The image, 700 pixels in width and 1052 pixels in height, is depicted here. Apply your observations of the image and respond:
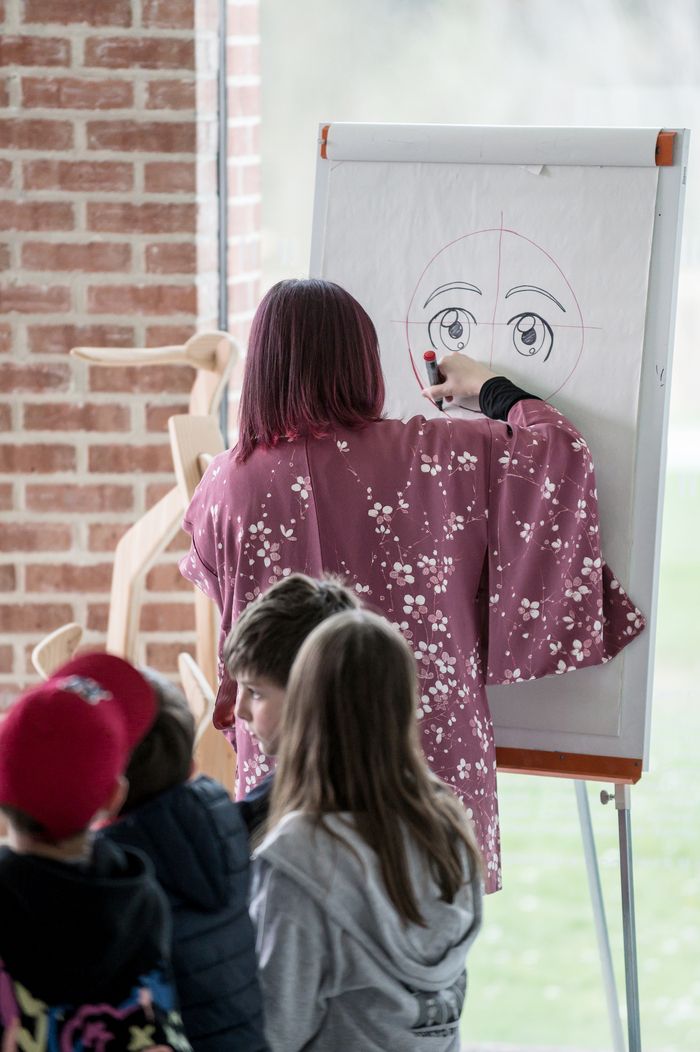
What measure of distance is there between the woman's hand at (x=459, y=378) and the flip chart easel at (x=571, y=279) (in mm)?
31

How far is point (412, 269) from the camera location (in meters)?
2.03

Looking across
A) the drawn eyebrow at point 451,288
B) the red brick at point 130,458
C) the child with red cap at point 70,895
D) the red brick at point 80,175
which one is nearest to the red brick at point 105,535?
the red brick at point 130,458

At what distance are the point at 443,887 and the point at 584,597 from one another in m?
0.67

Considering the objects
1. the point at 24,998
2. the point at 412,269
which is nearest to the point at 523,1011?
the point at 412,269

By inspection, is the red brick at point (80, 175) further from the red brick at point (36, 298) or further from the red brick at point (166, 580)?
the red brick at point (166, 580)

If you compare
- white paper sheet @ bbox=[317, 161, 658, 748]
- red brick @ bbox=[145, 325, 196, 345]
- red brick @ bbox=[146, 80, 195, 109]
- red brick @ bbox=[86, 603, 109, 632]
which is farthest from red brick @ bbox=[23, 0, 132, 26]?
red brick @ bbox=[86, 603, 109, 632]

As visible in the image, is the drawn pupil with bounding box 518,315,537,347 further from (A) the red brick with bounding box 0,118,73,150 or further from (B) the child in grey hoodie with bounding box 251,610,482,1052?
(A) the red brick with bounding box 0,118,73,150

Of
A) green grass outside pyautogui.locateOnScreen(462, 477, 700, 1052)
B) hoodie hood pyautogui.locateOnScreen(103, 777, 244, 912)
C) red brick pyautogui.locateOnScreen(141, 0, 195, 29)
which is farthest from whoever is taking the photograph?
green grass outside pyautogui.locateOnScreen(462, 477, 700, 1052)

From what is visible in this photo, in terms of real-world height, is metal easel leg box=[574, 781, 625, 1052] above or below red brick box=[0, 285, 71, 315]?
below

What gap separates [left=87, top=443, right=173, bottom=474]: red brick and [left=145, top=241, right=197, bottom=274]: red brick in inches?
13.1

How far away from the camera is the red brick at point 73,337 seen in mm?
2576

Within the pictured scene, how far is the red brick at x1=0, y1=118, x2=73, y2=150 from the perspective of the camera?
8.27ft

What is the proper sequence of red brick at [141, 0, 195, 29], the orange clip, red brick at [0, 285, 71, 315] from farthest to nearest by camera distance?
red brick at [0, 285, 71, 315] < red brick at [141, 0, 195, 29] < the orange clip

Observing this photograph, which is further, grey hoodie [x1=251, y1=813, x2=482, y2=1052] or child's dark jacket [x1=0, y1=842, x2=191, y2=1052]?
grey hoodie [x1=251, y1=813, x2=482, y2=1052]
